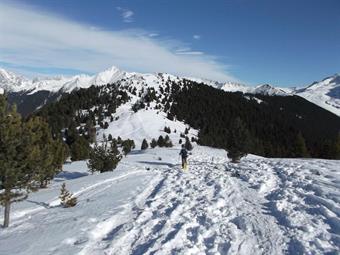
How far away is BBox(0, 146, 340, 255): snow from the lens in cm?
1143

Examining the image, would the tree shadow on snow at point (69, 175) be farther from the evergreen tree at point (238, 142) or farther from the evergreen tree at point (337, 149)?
the evergreen tree at point (337, 149)

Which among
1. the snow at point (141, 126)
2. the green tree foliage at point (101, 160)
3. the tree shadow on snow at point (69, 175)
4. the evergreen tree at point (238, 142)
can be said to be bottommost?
the tree shadow on snow at point (69, 175)

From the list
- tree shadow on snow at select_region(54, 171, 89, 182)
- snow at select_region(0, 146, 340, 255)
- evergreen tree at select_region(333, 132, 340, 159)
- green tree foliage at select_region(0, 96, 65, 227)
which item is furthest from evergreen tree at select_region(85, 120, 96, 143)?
green tree foliage at select_region(0, 96, 65, 227)

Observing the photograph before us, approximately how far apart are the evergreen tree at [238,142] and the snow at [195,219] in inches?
767

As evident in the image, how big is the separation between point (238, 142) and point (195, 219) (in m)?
28.5

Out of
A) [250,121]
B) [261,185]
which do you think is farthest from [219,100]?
[261,185]

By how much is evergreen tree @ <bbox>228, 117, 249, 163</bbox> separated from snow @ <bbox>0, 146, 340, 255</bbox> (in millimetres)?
19477

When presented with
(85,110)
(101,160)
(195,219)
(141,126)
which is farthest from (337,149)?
(85,110)

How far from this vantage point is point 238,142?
41656mm

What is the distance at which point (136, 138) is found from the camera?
116 m

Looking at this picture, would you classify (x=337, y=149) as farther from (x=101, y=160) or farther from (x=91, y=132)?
(x=91, y=132)

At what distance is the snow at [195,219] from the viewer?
37.5ft

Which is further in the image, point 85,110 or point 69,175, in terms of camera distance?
point 85,110

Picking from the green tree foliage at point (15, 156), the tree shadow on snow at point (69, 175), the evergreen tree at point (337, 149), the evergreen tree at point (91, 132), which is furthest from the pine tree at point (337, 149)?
the green tree foliage at point (15, 156)
